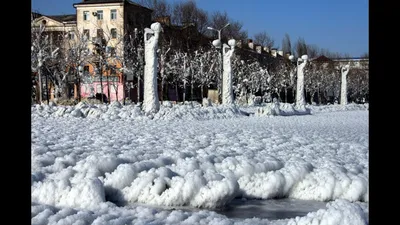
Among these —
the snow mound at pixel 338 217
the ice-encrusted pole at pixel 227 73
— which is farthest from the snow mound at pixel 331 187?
the ice-encrusted pole at pixel 227 73

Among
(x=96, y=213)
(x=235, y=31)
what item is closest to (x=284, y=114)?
(x=96, y=213)

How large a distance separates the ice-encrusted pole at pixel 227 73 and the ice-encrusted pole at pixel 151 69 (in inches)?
283

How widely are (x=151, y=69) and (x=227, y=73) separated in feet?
24.9

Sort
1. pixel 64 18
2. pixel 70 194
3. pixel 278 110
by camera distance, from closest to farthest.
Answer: pixel 70 194, pixel 278 110, pixel 64 18

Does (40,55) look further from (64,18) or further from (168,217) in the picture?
(64,18)

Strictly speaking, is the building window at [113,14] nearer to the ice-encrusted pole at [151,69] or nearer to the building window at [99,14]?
the building window at [99,14]

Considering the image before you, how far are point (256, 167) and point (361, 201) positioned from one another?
126 cm

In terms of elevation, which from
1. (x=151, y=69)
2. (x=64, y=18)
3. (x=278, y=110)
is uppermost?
(x=64, y=18)

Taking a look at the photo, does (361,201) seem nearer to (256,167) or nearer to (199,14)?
(256,167)

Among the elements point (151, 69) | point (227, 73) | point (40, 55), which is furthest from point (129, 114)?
point (40, 55)

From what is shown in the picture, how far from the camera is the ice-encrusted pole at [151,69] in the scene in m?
18.6

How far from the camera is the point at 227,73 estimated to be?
83.5ft

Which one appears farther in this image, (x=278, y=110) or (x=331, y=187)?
(x=278, y=110)
